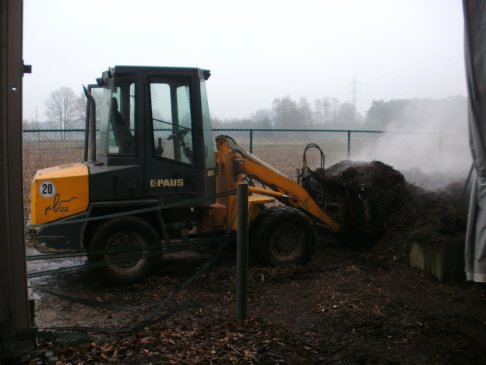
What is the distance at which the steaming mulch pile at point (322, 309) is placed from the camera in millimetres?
3793

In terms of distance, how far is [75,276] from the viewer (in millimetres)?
6902

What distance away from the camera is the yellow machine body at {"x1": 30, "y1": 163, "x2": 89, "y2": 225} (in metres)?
6.27

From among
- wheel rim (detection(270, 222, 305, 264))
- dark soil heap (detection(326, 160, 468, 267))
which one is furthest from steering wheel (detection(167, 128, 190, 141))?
dark soil heap (detection(326, 160, 468, 267))

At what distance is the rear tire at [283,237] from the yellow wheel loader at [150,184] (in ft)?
0.05

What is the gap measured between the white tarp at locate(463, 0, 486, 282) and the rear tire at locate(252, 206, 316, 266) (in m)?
4.01

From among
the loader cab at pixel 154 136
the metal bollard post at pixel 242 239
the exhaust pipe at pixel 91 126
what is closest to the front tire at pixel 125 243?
the loader cab at pixel 154 136

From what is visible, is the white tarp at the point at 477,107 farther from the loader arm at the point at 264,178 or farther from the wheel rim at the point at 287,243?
the loader arm at the point at 264,178

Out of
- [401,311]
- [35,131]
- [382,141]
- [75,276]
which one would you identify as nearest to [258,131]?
[382,141]

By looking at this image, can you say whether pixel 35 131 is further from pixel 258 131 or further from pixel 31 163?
pixel 258 131

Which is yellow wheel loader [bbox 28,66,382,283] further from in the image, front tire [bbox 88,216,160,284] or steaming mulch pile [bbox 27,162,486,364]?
steaming mulch pile [bbox 27,162,486,364]

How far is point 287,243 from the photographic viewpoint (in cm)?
727

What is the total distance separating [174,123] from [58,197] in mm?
1707

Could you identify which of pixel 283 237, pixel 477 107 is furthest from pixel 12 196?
pixel 283 237

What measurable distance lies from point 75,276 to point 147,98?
8.35 feet
